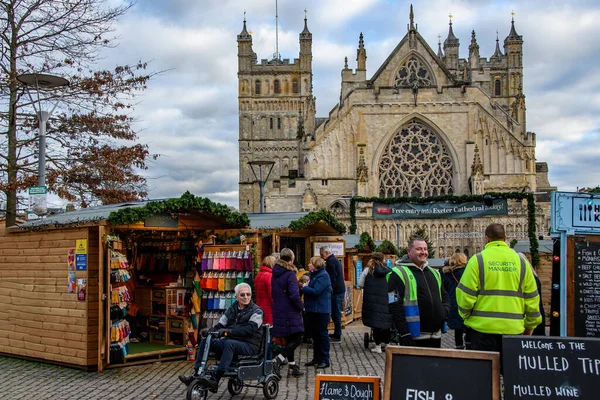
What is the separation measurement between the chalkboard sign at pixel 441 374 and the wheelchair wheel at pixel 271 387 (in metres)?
2.60

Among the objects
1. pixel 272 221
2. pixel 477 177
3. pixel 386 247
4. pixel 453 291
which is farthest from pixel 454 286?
pixel 477 177

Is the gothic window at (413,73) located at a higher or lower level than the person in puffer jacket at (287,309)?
higher

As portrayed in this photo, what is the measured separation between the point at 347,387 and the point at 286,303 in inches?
131

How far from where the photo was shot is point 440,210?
832 inches

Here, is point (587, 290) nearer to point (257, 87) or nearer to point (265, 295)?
point (265, 295)

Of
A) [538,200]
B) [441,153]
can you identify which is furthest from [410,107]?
[538,200]

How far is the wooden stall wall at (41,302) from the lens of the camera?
29.7 ft

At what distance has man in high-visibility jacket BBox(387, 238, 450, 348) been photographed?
583 cm

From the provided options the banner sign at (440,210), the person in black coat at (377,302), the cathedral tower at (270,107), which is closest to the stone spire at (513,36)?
the cathedral tower at (270,107)

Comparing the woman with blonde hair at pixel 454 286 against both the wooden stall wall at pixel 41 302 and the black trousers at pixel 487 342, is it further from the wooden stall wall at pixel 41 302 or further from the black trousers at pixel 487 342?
the wooden stall wall at pixel 41 302

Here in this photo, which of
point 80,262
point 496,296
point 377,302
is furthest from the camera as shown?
point 377,302

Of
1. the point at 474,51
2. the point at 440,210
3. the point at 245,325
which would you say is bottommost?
the point at 245,325

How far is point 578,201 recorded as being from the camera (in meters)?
6.77

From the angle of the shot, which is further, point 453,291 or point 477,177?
point 477,177
